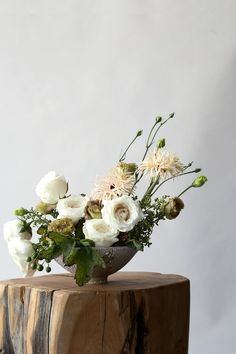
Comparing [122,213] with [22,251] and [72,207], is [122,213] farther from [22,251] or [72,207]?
[22,251]

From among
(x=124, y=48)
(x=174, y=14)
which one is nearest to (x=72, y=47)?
(x=124, y=48)

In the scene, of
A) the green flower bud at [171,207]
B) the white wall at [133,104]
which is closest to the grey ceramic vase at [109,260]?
the green flower bud at [171,207]

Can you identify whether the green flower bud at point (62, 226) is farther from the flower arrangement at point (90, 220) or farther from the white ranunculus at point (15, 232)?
the white ranunculus at point (15, 232)

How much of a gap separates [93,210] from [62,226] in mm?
93

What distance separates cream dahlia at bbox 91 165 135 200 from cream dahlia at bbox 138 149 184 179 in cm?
5

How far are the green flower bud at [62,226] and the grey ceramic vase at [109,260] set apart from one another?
87mm

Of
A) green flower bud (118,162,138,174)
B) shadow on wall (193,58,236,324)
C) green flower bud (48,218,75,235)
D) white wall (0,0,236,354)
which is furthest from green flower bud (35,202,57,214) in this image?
shadow on wall (193,58,236,324)

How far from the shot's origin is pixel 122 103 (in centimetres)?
237

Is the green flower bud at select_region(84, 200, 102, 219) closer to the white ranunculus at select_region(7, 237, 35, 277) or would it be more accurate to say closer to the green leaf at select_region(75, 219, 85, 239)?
the green leaf at select_region(75, 219, 85, 239)

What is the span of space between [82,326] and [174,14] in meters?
1.49

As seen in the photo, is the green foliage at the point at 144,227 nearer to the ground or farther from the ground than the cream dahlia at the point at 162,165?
nearer to the ground

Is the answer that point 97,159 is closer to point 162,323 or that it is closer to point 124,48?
point 124,48

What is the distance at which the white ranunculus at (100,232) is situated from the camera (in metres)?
1.41

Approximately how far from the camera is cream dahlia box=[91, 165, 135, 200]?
58.2 inches
